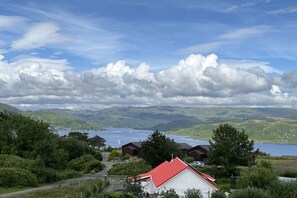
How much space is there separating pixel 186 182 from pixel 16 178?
1947 centimetres

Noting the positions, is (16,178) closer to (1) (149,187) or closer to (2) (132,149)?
(1) (149,187)

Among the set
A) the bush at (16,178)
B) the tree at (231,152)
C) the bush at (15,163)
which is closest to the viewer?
the bush at (16,178)

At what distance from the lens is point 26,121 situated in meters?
59.8

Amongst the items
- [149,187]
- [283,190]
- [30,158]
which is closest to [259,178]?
[283,190]

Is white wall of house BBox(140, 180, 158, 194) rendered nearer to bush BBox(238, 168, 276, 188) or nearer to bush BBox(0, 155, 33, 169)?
bush BBox(238, 168, 276, 188)

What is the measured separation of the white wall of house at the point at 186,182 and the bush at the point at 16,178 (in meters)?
17.0

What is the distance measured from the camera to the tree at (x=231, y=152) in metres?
53.0

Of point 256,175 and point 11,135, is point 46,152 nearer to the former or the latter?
point 11,135

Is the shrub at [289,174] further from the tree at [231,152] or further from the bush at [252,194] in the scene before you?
the bush at [252,194]

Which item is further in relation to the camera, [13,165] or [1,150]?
[1,150]

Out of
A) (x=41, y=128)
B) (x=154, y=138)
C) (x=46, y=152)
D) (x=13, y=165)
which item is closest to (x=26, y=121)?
(x=41, y=128)

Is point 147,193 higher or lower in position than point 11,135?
lower

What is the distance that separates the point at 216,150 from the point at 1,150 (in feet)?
99.4

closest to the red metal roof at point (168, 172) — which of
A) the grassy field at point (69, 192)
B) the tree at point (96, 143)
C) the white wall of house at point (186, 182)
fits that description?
the white wall of house at point (186, 182)
